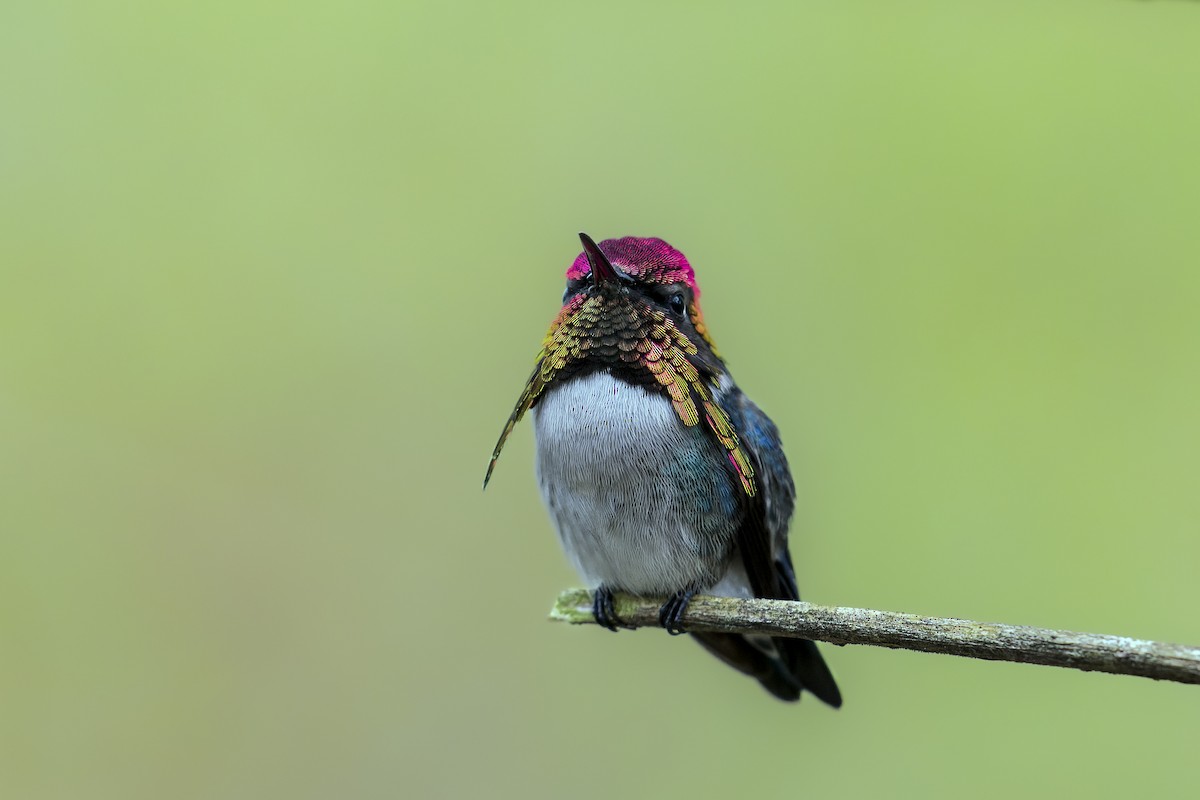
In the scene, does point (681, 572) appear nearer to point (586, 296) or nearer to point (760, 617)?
point (760, 617)

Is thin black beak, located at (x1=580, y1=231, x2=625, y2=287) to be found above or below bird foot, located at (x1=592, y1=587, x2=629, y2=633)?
above

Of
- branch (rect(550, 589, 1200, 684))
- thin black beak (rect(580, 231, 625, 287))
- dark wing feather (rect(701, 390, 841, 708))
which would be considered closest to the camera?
branch (rect(550, 589, 1200, 684))

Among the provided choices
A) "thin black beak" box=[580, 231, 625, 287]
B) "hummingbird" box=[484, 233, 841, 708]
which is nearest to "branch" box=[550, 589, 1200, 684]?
"hummingbird" box=[484, 233, 841, 708]

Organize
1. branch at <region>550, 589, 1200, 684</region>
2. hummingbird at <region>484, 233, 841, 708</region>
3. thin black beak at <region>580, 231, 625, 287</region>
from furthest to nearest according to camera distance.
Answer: hummingbird at <region>484, 233, 841, 708</region>, thin black beak at <region>580, 231, 625, 287</region>, branch at <region>550, 589, 1200, 684</region>

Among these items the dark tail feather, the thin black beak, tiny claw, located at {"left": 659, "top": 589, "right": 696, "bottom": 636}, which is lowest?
the dark tail feather

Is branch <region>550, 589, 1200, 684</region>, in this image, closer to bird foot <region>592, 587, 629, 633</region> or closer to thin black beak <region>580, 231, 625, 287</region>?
bird foot <region>592, 587, 629, 633</region>

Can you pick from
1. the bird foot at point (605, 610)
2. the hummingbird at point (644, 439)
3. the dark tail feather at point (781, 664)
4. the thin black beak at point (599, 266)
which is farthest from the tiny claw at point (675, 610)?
the thin black beak at point (599, 266)

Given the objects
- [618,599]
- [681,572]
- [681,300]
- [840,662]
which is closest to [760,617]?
[681,572]

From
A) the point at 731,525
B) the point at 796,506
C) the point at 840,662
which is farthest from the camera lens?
the point at 840,662
